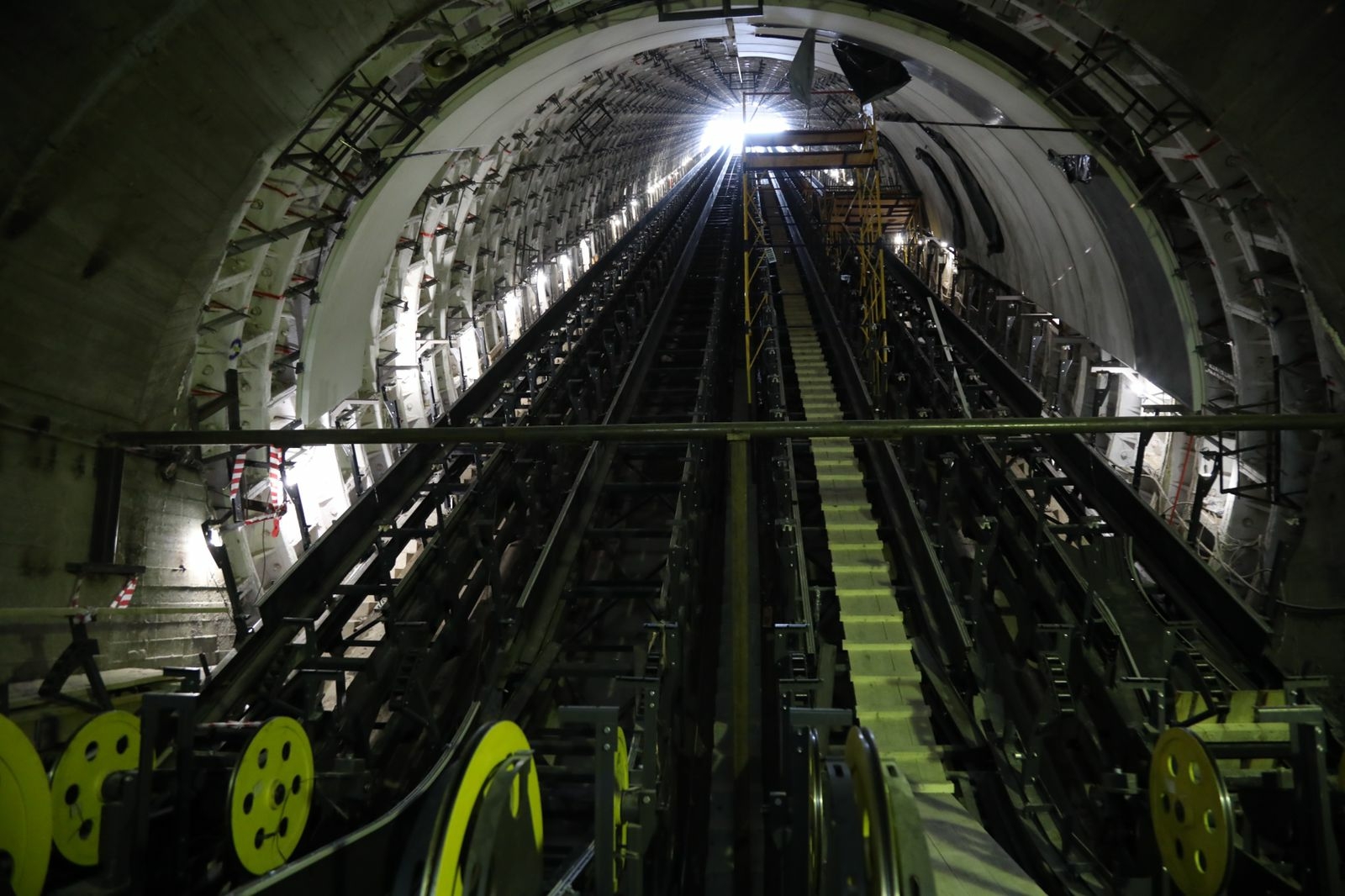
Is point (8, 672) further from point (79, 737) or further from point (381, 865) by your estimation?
point (381, 865)

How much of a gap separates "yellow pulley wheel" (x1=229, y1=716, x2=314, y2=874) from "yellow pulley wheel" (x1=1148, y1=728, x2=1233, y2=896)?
295 cm

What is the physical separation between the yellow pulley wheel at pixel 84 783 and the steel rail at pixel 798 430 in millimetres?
1108

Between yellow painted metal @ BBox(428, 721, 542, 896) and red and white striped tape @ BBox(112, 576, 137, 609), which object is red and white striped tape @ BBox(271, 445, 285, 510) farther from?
yellow painted metal @ BBox(428, 721, 542, 896)

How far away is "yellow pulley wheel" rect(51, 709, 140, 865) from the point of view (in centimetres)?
282

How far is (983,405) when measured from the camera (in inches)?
380

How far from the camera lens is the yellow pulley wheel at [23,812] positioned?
2.49 metres

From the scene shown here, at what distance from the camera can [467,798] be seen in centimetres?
203

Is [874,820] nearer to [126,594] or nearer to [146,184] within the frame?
[146,184]

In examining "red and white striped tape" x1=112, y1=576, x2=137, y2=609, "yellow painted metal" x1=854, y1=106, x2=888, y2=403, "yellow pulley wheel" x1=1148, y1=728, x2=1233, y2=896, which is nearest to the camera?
"yellow pulley wheel" x1=1148, y1=728, x2=1233, y2=896

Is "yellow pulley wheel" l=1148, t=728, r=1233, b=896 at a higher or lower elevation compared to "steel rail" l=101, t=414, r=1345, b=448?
lower

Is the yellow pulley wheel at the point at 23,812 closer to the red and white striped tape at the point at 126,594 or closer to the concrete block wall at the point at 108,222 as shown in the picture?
the concrete block wall at the point at 108,222

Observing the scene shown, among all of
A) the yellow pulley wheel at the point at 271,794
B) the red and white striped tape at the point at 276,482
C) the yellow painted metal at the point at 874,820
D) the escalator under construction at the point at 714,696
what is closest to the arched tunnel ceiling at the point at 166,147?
the escalator under construction at the point at 714,696

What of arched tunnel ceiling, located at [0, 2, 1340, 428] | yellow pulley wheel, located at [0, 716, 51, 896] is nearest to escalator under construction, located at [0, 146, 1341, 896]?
yellow pulley wheel, located at [0, 716, 51, 896]

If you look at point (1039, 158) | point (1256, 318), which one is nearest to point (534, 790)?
point (1256, 318)
